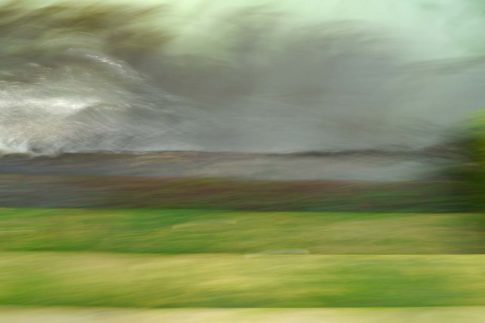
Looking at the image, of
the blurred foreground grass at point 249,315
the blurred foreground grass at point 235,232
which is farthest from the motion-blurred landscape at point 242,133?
the blurred foreground grass at point 249,315

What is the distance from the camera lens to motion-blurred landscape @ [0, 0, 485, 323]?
3264 millimetres

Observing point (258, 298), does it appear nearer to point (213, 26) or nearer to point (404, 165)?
point (404, 165)

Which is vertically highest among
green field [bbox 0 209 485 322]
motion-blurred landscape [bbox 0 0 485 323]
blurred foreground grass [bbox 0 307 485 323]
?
motion-blurred landscape [bbox 0 0 485 323]

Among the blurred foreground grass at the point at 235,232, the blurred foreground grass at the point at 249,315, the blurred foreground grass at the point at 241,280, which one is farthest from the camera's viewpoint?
the blurred foreground grass at the point at 235,232

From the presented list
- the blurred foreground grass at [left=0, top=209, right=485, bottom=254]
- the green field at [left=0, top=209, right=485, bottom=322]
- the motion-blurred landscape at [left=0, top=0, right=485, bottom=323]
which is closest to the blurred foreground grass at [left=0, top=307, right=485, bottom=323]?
the green field at [left=0, top=209, right=485, bottom=322]

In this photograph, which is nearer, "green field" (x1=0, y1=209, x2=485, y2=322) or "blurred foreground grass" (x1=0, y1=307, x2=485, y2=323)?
"blurred foreground grass" (x1=0, y1=307, x2=485, y2=323)

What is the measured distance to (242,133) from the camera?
4438 mm

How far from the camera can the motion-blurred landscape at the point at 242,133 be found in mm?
3264

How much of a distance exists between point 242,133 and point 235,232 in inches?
46.8

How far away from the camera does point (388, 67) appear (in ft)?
14.8

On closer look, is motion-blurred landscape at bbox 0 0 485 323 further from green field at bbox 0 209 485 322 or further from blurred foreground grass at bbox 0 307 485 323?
blurred foreground grass at bbox 0 307 485 323

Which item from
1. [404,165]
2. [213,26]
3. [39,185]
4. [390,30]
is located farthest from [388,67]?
[39,185]

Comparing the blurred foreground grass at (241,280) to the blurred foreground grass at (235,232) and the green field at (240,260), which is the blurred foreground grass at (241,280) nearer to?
the green field at (240,260)

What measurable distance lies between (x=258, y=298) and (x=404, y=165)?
1.68 meters
